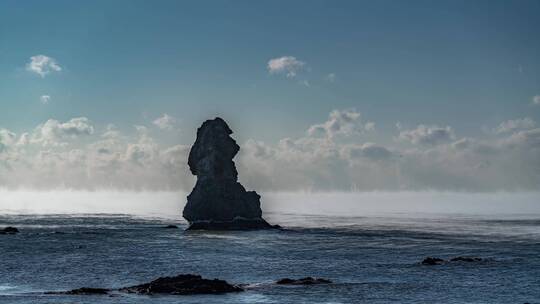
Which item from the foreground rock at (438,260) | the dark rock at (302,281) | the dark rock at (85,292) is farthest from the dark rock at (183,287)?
the foreground rock at (438,260)

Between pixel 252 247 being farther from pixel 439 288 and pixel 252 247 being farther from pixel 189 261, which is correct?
pixel 439 288

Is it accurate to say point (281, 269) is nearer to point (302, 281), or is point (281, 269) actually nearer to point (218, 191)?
point (302, 281)

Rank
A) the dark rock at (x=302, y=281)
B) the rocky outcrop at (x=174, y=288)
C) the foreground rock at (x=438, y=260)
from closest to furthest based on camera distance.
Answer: the rocky outcrop at (x=174, y=288), the dark rock at (x=302, y=281), the foreground rock at (x=438, y=260)

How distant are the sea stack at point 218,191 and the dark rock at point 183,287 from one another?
9490 centimetres

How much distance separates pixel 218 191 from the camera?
149500 millimetres

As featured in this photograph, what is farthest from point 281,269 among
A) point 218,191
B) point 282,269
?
point 218,191

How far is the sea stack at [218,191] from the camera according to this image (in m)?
150

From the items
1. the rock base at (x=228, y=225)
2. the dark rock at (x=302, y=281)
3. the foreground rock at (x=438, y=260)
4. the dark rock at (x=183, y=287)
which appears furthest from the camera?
the rock base at (x=228, y=225)

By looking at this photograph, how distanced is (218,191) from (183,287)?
9725 cm

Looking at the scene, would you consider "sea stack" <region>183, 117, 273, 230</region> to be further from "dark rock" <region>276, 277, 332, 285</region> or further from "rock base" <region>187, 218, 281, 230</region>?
"dark rock" <region>276, 277, 332, 285</region>

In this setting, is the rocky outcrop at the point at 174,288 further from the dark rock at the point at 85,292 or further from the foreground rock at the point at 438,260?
the foreground rock at the point at 438,260

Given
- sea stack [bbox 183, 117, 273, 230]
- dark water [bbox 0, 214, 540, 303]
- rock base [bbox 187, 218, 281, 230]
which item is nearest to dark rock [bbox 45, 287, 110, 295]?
dark water [bbox 0, 214, 540, 303]

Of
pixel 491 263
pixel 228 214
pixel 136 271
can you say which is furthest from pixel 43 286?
pixel 228 214

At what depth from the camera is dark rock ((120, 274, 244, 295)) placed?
51281mm
